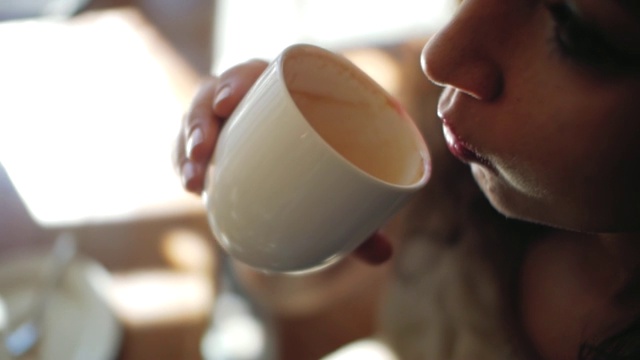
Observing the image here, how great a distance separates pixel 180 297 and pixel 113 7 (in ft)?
1.83

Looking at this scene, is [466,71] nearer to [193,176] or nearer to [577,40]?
[577,40]

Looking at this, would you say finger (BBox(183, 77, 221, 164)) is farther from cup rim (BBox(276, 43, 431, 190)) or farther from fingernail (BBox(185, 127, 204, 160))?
cup rim (BBox(276, 43, 431, 190))

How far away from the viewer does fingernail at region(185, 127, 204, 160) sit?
1.80ft

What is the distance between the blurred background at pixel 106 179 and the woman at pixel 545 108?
13cm

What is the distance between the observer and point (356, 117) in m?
0.54

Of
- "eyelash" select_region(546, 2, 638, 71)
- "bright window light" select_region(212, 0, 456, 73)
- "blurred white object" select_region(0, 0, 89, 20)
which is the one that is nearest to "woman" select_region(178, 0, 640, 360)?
"eyelash" select_region(546, 2, 638, 71)

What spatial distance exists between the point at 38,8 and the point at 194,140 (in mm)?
424

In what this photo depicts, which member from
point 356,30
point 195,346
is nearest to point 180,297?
point 195,346

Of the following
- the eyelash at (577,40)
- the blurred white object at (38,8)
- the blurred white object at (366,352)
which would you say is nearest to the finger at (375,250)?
the blurred white object at (366,352)

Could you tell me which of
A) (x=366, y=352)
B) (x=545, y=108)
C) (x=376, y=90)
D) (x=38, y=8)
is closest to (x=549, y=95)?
(x=545, y=108)

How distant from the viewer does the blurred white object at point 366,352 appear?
713mm

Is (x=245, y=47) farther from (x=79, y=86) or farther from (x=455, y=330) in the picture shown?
(x=455, y=330)

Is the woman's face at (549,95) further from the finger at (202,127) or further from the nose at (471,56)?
the finger at (202,127)

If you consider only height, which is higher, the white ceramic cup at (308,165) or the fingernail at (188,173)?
the white ceramic cup at (308,165)
